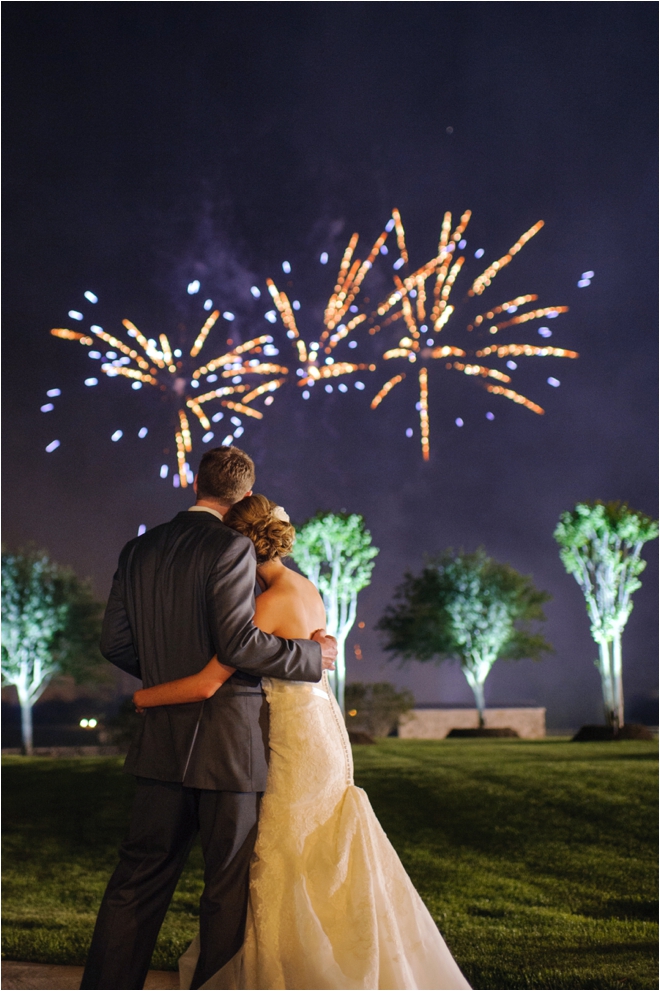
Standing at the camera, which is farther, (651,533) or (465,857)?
(651,533)

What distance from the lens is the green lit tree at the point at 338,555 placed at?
31.1 meters

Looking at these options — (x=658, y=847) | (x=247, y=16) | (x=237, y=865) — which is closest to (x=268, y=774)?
(x=237, y=865)

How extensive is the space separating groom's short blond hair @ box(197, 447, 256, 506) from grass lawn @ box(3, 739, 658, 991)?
371cm

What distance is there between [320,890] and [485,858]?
7.12 m

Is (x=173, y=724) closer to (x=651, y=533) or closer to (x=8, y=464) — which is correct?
(x=651, y=533)

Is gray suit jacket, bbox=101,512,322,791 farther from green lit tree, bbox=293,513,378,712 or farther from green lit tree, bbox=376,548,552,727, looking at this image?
green lit tree, bbox=376,548,552,727

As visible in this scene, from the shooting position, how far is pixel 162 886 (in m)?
3.29

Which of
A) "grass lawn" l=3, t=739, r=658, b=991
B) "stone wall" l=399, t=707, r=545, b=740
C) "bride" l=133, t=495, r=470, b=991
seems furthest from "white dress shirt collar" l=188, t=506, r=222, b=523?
"stone wall" l=399, t=707, r=545, b=740

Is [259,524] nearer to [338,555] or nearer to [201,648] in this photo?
[201,648]

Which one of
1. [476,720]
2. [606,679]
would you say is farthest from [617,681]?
[476,720]

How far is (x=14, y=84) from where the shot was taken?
22188mm

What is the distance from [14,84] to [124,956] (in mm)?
24824

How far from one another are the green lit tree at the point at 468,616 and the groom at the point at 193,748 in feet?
109

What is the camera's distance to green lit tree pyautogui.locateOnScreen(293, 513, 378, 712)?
102 ft
